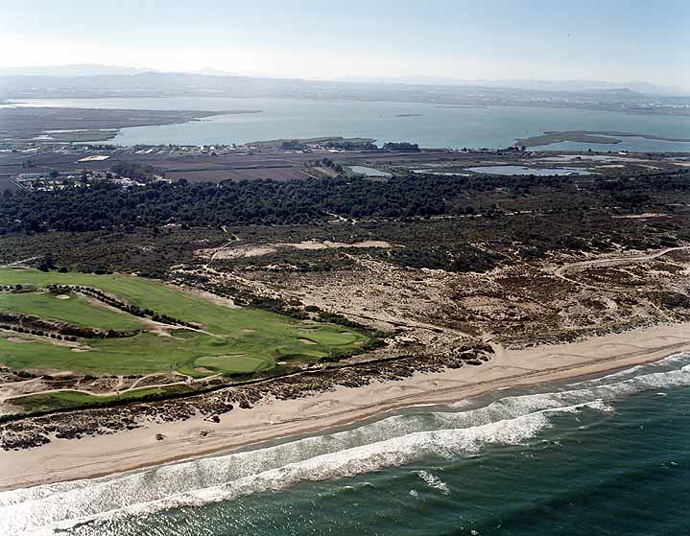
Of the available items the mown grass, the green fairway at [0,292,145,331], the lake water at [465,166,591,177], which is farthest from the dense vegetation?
the mown grass

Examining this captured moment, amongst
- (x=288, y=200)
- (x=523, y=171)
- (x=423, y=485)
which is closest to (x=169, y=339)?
(x=423, y=485)

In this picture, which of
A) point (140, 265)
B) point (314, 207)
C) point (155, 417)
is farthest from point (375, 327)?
point (314, 207)

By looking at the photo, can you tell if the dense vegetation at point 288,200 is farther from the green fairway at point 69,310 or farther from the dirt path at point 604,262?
the green fairway at point 69,310

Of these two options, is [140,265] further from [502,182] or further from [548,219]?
[502,182]

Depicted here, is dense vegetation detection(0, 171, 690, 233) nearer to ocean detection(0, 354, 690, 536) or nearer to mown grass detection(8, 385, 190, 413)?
mown grass detection(8, 385, 190, 413)

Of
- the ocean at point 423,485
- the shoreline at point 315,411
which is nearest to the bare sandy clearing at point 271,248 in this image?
the shoreline at point 315,411

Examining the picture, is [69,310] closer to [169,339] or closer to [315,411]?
[169,339]

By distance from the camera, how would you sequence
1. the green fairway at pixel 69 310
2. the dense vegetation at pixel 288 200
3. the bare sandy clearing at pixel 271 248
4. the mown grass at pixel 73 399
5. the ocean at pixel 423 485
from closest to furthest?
1. the ocean at pixel 423 485
2. the mown grass at pixel 73 399
3. the green fairway at pixel 69 310
4. the bare sandy clearing at pixel 271 248
5. the dense vegetation at pixel 288 200
